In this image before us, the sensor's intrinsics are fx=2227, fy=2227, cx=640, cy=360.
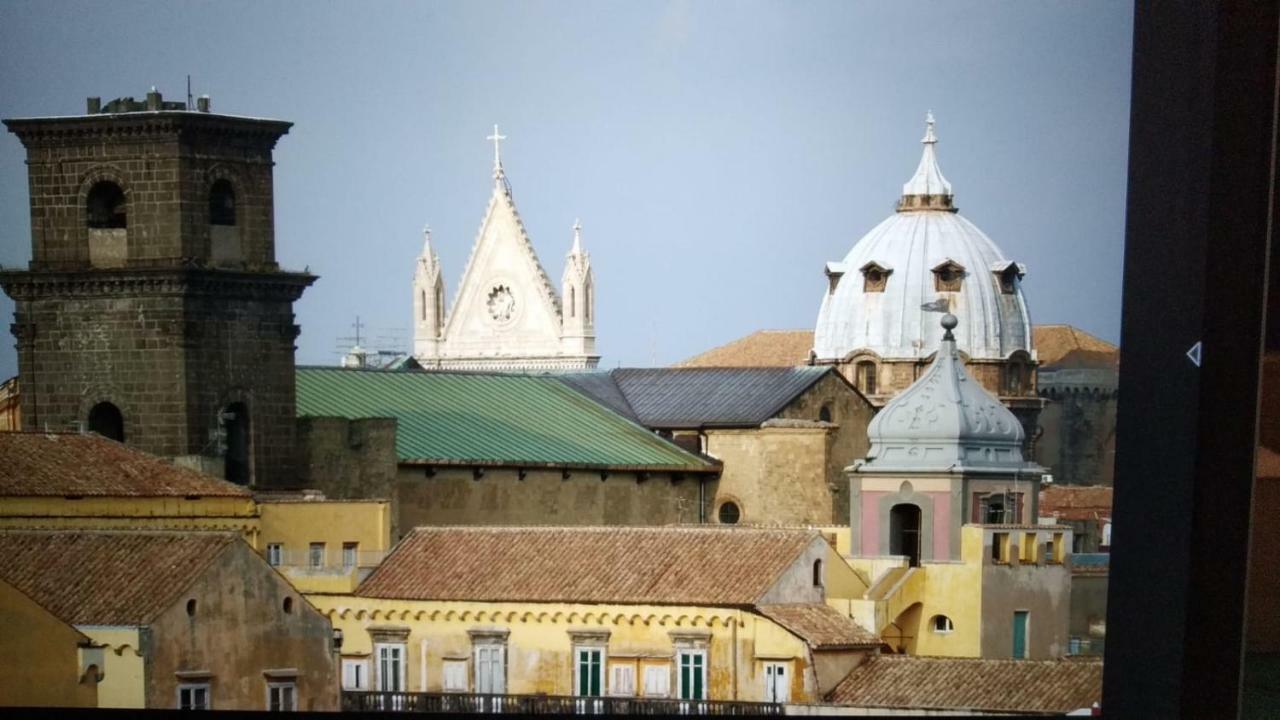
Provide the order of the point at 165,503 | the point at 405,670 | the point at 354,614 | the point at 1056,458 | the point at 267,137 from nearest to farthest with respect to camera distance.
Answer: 1. the point at 267,137
2. the point at 405,670
3. the point at 354,614
4. the point at 1056,458
5. the point at 165,503

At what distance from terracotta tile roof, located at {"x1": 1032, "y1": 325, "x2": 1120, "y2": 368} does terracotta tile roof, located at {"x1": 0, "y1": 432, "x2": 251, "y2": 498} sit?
2623 mm

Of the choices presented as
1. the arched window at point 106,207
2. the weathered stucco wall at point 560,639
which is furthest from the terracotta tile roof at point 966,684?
the arched window at point 106,207

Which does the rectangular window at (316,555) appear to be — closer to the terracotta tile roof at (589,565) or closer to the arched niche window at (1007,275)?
the terracotta tile roof at (589,565)

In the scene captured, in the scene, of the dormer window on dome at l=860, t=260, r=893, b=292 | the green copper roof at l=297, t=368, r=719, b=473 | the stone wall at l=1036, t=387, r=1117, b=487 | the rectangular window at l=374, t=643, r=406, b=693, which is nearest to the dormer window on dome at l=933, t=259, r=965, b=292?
the dormer window on dome at l=860, t=260, r=893, b=292

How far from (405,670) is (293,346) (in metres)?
3.66

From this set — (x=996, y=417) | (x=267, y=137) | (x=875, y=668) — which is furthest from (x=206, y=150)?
(x=996, y=417)

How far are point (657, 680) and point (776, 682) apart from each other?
1.15 ft

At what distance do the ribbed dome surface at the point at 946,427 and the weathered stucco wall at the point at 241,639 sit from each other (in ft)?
19.0

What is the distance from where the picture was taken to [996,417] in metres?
11.8

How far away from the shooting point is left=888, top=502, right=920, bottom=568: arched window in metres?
11.5

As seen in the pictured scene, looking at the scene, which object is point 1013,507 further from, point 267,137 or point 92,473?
point 267,137

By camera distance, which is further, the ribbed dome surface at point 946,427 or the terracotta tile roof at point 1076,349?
the ribbed dome surface at point 946,427

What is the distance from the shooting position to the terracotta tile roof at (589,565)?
6.69 metres

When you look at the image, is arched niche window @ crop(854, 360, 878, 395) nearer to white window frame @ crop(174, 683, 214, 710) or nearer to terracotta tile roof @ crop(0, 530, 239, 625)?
terracotta tile roof @ crop(0, 530, 239, 625)
